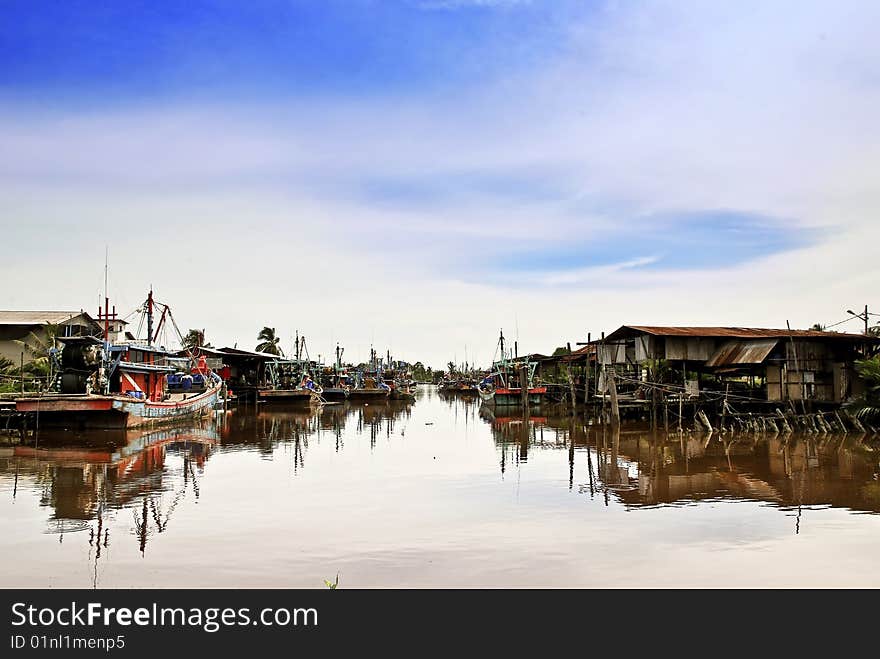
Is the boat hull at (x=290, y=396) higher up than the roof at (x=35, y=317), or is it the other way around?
the roof at (x=35, y=317)

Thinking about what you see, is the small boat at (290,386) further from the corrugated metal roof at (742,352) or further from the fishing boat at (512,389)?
the corrugated metal roof at (742,352)

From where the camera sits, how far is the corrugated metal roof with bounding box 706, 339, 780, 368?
2769 centimetres

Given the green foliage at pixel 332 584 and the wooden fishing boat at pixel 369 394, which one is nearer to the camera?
the green foliage at pixel 332 584

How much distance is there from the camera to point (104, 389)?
26.1 m

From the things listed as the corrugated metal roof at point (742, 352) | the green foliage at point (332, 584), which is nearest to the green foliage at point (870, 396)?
the corrugated metal roof at point (742, 352)

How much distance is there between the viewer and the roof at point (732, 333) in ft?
91.7

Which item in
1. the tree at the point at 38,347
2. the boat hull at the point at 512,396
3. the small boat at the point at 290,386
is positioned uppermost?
the tree at the point at 38,347

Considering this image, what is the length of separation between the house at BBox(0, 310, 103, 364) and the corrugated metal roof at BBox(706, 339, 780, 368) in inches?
1087

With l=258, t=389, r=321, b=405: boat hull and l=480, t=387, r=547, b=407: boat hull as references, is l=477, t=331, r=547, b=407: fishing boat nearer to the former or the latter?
l=480, t=387, r=547, b=407: boat hull

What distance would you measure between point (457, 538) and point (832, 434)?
1934 cm

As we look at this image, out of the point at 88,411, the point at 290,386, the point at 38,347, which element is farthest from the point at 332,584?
the point at 290,386

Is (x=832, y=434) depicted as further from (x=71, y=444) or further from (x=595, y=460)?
(x=71, y=444)
